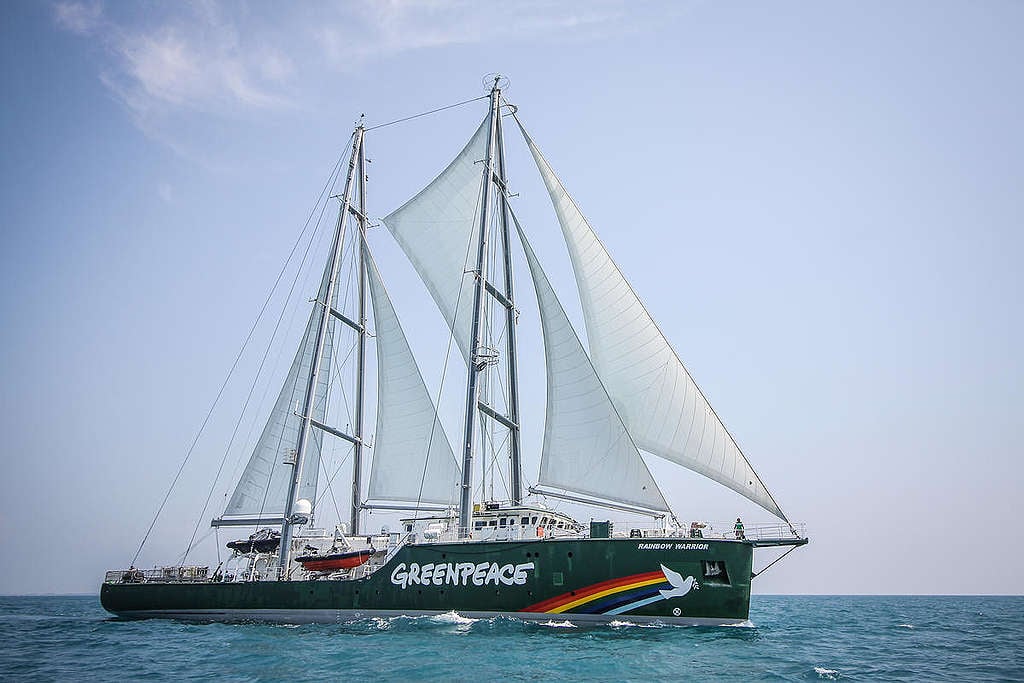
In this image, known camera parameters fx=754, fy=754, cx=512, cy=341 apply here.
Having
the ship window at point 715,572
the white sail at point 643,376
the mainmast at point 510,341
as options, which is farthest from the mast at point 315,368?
the ship window at point 715,572

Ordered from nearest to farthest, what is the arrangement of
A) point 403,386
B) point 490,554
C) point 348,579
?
point 490,554 → point 348,579 → point 403,386

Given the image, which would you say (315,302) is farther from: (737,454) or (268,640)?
(737,454)

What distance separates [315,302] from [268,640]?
16.5 metres

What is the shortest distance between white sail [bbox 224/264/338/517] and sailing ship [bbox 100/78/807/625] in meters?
0.09

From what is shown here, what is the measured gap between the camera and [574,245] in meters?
30.7

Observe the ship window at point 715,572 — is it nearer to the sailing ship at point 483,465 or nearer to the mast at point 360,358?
the sailing ship at point 483,465

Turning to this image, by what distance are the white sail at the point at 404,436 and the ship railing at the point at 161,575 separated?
29.5ft

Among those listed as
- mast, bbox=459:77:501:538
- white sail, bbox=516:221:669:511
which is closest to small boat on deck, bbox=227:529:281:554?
mast, bbox=459:77:501:538

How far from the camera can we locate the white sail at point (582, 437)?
2728 centimetres

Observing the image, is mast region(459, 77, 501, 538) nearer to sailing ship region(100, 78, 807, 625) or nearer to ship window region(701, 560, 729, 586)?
sailing ship region(100, 78, 807, 625)

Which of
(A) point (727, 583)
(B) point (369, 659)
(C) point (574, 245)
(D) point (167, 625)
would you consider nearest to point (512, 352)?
(C) point (574, 245)

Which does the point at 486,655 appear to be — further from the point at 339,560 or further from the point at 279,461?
the point at 279,461

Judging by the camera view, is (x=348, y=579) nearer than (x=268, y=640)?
No

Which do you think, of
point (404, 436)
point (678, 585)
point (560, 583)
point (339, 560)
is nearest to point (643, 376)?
point (678, 585)
